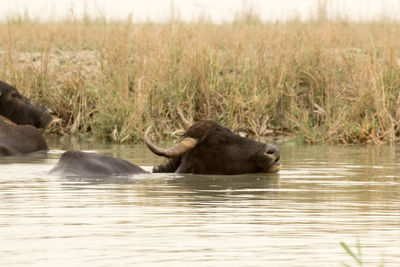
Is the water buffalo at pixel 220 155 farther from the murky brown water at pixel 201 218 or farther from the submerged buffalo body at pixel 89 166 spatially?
the submerged buffalo body at pixel 89 166

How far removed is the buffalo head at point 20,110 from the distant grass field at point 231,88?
142cm

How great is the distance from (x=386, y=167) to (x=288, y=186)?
237 cm

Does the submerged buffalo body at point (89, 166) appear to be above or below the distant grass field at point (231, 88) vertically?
below

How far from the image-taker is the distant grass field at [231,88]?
14.9m

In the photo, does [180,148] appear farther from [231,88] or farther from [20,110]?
[231,88]

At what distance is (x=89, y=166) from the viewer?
9273 mm

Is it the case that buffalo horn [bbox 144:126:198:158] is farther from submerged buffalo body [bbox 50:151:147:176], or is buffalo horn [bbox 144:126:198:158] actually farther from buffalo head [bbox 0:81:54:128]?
buffalo head [bbox 0:81:54:128]

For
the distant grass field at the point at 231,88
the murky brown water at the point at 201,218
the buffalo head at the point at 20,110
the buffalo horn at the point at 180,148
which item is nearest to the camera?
the murky brown water at the point at 201,218

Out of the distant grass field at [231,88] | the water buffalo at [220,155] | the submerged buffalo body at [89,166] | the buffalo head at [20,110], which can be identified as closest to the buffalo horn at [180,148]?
the water buffalo at [220,155]

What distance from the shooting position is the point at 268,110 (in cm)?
1594

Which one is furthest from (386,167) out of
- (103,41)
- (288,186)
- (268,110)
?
(103,41)

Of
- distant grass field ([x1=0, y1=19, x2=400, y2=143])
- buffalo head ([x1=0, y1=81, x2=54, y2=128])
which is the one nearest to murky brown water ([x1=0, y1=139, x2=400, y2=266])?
buffalo head ([x1=0, y1=81, x2=54, y2=128])

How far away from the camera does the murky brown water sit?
4.83 metres

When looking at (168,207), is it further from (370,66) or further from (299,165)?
(370,66)
